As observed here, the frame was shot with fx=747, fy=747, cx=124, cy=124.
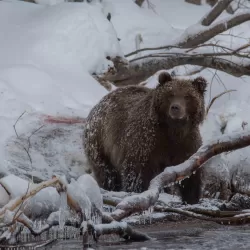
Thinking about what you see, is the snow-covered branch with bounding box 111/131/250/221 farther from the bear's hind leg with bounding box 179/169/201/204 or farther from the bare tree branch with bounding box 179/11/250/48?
the bare tree branch with bounding box 179/11/250/48

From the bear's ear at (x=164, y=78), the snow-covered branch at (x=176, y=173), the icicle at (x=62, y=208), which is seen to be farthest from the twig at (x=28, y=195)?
the bear's ear at (x=164, y=78)

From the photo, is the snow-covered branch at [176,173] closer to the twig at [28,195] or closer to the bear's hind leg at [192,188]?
the twig at [28,195]

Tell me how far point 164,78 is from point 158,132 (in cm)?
57

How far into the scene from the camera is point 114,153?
8.20m

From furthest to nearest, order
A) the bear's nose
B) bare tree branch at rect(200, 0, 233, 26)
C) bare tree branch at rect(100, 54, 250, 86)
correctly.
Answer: bare tree branch at rect(200, 0, 233, 26), bare tree branch at rect(100, 54, 250, 86), the bear's nose

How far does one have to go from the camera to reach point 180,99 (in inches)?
291

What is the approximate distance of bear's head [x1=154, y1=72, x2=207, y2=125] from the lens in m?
7.41

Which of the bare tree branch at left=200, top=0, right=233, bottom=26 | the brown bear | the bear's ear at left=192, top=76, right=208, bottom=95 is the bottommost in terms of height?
the brown bear

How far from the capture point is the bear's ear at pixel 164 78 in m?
7.53

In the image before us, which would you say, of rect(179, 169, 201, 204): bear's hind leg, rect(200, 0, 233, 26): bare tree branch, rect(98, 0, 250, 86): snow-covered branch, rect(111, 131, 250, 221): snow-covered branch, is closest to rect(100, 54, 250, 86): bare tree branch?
rect(98, 0, 250, 86): snow-covered branch

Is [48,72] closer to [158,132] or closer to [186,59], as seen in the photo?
[186,59]

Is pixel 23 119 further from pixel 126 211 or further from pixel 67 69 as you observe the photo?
pixel 126 211

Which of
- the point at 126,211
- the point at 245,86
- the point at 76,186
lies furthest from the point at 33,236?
the point at 245,86

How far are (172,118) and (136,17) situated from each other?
11.4 meters
